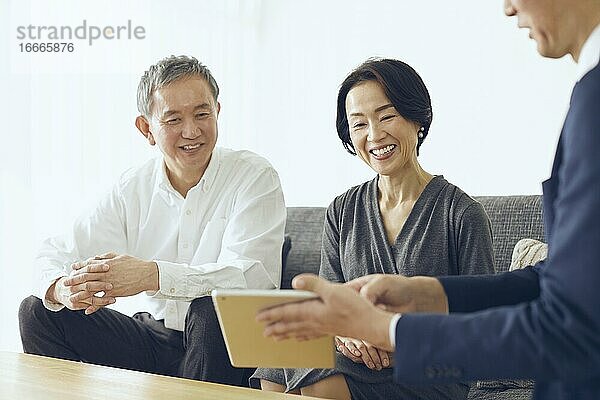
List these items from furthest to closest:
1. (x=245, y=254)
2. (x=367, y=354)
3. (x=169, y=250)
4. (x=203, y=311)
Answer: (x=169, y=250) < (x=245, y=254) < (x=203, y=311) < (x=367, y=354)

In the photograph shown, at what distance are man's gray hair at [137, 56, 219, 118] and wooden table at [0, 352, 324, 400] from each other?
3.41 ft

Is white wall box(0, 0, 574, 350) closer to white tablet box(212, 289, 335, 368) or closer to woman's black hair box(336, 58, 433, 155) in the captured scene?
woman's black hair box(336, 58, 433, 155)

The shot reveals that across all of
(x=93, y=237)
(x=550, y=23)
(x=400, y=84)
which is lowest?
(x=93, y=237)

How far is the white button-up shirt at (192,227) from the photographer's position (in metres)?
2.76

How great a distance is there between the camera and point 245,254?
8.98 feet

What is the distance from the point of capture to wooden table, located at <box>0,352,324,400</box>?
182cm

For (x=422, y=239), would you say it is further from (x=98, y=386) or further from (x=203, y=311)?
(x=98, y=386)

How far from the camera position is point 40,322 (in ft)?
9.02

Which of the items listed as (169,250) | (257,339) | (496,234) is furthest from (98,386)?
(496,234)

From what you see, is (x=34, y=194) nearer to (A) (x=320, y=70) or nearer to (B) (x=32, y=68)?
(B) (x=32, y=68)

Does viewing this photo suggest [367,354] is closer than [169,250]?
Yes

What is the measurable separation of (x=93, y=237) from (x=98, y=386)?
114cm

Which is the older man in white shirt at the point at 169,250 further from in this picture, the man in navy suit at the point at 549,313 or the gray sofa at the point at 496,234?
the man in navy suit at the point at 549,313

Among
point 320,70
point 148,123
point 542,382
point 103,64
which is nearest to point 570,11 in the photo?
point 542,382
